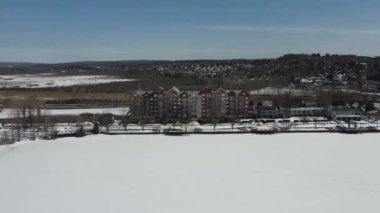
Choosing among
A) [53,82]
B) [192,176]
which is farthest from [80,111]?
[53,82]

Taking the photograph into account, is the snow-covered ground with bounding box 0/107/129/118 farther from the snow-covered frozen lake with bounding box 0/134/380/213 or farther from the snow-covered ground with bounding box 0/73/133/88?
the snow-covered ground with bounding box 0/73/133/88

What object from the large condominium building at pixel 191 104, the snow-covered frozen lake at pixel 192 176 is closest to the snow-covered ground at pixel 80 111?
the large condominium building at pixel 191 104

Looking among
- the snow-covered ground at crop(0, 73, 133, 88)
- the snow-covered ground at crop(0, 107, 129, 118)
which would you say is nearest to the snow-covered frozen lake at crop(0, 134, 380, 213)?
the snow-covered ground at crop(0, 107, 129, 118)

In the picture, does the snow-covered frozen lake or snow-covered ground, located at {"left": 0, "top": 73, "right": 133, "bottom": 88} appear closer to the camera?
the snow-covered frozen lake

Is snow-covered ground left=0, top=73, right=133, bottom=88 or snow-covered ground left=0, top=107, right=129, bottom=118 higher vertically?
snow-covered ground left=0, top=73, right=133, bottom=88

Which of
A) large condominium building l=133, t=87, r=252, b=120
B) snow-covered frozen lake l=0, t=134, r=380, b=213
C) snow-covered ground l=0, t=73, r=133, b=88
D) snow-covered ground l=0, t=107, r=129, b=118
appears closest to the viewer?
snow-covered frozen lake l=0, t=134, r=380, b=213

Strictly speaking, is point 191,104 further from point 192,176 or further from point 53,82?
point 53,82

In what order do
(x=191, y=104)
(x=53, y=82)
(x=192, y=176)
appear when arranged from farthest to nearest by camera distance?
(x=53, y=82), (x=191, y=104), (x=192, y=176)

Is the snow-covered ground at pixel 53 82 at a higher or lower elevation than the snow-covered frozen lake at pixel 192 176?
higher

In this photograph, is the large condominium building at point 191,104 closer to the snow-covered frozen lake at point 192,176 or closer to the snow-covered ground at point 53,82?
the snow-covered frozen lake at point 192,176

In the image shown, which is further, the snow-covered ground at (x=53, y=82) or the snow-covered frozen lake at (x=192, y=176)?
the snow-covered ground at (x=53, y=82)
